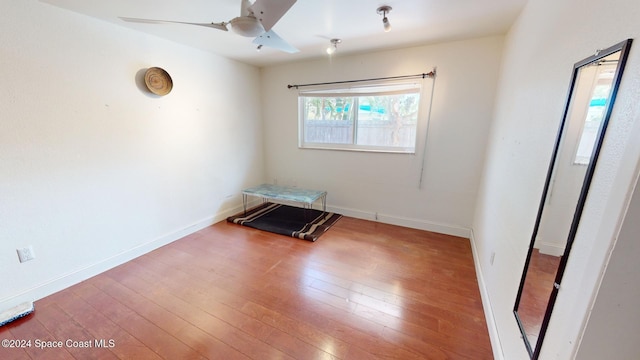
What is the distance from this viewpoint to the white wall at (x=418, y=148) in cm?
258

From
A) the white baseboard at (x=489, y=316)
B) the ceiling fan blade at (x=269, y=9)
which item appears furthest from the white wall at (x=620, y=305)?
the ceiling fan blade at (x=269, y=9)

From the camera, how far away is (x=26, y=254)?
1.77 metres

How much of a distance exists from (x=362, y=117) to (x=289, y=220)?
1815mm

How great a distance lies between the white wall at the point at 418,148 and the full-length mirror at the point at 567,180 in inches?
74.5

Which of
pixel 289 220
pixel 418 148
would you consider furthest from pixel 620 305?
pixel 289 220

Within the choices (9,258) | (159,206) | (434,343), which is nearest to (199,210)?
(159,206)

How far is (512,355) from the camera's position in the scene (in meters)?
1.17

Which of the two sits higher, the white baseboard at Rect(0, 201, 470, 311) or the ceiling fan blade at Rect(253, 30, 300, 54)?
the ceiling fan blade at Rect(253, 30, 300, 54)

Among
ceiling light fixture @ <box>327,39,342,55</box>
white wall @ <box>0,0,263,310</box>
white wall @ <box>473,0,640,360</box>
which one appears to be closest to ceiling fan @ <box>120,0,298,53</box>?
white wall @ <box>0,0,263,310</box>

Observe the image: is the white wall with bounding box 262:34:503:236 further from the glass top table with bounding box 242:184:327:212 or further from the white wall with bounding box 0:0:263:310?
the white wall with bounding box 0:0:263:310

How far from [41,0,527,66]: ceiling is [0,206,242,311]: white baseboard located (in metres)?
2.16

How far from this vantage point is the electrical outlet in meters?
1.75

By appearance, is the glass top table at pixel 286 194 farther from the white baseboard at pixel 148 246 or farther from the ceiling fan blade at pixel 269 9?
the ceiling fan blade at pixel 269 9

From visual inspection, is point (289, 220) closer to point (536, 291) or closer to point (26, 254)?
point (26, 254)
